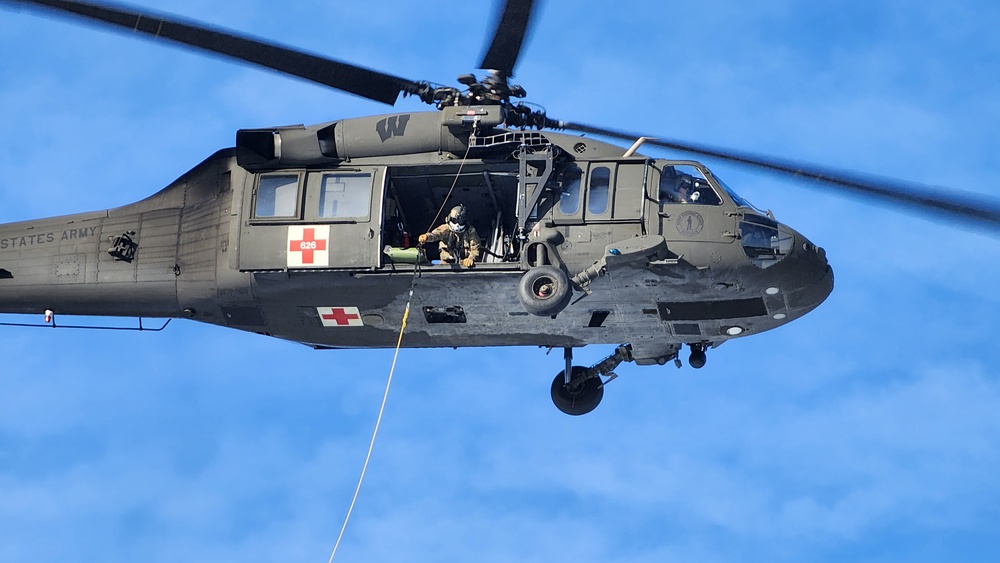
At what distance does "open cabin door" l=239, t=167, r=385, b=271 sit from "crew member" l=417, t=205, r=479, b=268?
965 mm

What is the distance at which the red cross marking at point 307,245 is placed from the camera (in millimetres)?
24094

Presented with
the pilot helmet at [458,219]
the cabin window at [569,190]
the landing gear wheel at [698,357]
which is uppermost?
the cabin window at [569,190]

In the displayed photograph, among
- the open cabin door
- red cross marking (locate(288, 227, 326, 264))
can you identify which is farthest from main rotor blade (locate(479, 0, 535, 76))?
red cross marking (locate(288, 227, 326, 264))

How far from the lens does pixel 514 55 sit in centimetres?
2488

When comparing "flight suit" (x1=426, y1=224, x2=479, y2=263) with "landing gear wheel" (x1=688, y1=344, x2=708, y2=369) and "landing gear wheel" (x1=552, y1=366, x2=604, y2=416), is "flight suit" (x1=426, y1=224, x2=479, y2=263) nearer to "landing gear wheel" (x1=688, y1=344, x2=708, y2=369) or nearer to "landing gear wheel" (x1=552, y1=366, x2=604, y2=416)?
"landing gear wheel" (x1=552, y1=366, x2=604, y2=416)

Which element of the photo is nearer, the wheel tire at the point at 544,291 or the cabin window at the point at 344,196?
the wheel tire at the point at 544,291

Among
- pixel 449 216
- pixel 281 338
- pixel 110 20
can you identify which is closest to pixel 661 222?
pixel 449 216

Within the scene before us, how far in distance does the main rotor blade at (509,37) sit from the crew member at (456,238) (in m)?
2.45

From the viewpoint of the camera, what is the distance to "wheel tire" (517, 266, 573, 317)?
2272 cm

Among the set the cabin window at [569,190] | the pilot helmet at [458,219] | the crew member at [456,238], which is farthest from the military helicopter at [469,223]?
the pilot helmet at [458,219]

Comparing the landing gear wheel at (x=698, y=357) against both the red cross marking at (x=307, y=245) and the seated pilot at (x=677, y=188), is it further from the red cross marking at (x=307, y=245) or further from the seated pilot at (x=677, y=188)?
the red cross marking at (x=307, y=245)

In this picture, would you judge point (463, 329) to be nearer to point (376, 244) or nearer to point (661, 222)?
point (376, 244)

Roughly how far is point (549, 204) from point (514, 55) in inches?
103

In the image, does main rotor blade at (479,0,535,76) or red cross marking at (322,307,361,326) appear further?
red cross marking at (322,307,361,326)
